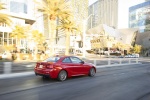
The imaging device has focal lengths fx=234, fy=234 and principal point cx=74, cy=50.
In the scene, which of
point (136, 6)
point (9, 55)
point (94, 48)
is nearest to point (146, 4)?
point (136, 6)

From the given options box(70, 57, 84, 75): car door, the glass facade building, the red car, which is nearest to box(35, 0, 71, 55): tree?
box(70, 57, 84, 75): car door

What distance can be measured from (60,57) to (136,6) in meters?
138

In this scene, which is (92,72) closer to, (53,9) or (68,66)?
(68,66)

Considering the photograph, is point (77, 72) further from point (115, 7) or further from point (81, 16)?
point (115, 7)

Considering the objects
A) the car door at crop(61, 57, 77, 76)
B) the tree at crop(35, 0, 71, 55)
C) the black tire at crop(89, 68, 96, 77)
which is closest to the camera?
the car door at crop(61, 57, 77, 76)

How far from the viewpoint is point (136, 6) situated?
143 metres

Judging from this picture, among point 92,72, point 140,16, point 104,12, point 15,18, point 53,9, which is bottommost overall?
point 92,72

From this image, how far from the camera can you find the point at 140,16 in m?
137

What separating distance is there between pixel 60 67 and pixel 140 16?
132 meters

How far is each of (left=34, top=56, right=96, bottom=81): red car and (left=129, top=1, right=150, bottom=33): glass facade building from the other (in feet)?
408

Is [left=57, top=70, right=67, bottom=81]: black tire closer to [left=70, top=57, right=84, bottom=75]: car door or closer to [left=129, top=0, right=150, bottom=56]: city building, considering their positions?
[left=70, top=57, right=84, bottom=75]: car door

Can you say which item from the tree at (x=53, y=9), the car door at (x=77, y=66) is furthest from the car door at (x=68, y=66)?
the tree at (x=53, y=9)

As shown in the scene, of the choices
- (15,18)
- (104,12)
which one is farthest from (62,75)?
(104,12)

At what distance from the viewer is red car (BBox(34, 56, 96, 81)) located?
Result: 11.7 metres
